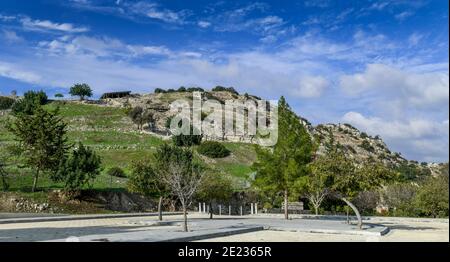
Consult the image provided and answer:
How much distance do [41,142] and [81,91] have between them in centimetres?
8992

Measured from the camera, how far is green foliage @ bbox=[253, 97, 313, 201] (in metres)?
38.9

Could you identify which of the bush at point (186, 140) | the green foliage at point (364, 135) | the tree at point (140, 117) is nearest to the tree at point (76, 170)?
the bush at point (186, 140)

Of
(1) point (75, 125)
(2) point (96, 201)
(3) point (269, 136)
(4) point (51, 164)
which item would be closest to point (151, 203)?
(2) point (96, 201)

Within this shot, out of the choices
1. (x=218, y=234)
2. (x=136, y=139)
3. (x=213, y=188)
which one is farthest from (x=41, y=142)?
(x=136, y=139)

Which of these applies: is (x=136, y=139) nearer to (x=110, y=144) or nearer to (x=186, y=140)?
(x=110, y=144)

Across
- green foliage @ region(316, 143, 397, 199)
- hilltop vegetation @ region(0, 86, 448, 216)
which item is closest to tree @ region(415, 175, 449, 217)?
hilltop vegetation @ region(0, 86, 448, 216)

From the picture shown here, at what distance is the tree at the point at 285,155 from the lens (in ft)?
128

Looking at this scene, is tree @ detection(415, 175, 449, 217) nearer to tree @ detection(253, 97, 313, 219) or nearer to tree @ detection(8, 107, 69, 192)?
tree @ detection(253, 97, 313, 219)

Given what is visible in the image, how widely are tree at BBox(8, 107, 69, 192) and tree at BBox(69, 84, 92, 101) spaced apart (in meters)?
86.2

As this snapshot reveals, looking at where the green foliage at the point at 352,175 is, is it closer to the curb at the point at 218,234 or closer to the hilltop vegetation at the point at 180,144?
the hilltop vegetation at the point at 180,144

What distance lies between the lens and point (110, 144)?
85125 mm

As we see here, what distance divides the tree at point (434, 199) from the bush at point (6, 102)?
322 feet
